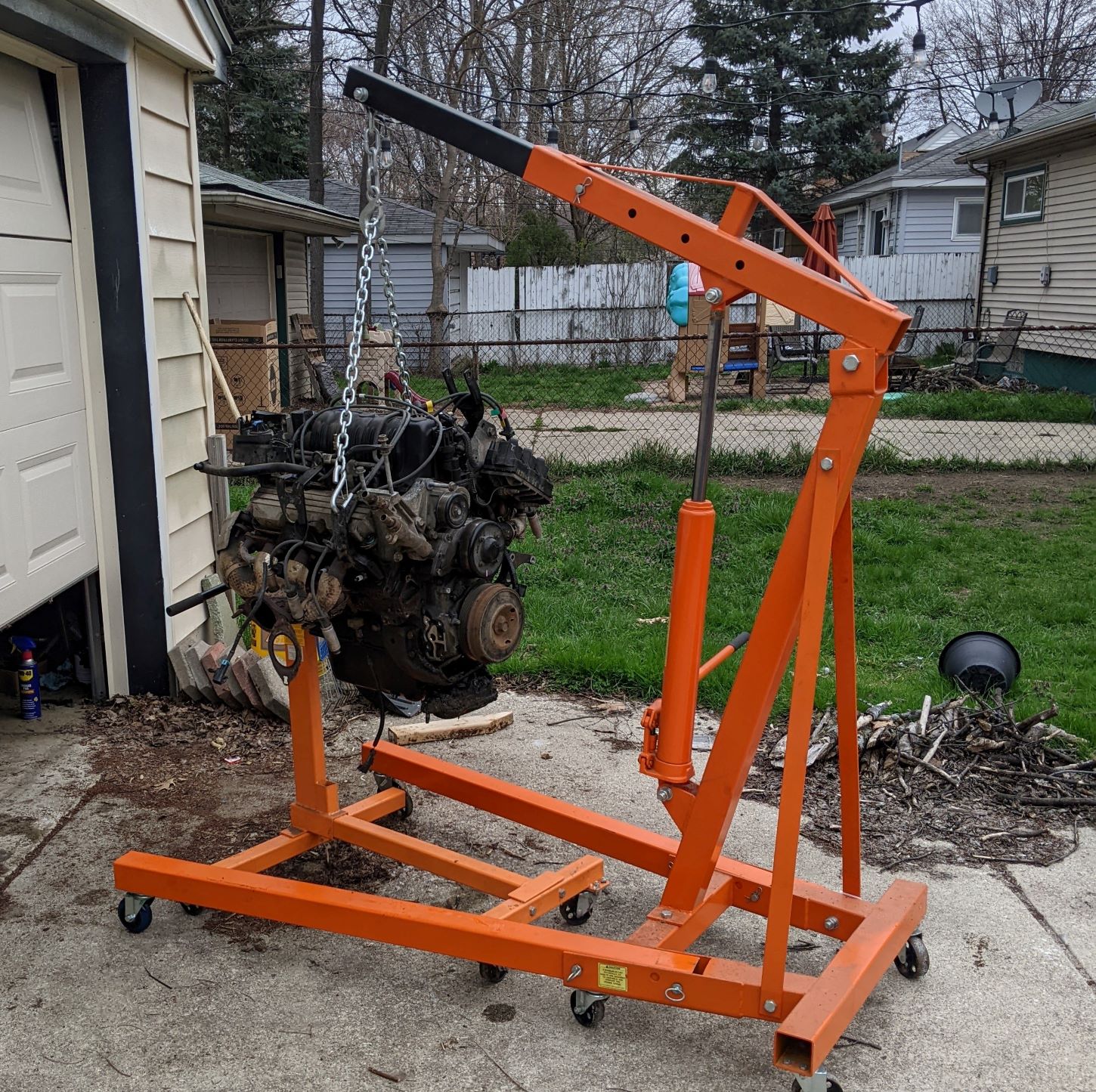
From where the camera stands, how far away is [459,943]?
2.84 meters

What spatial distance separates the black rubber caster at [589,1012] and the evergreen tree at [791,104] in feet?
97.0

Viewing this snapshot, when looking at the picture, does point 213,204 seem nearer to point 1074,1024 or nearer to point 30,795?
point 30,795

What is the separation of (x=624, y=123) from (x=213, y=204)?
58.5 ft

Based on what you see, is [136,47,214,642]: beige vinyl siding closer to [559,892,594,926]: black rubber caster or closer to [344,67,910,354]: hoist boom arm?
[344,67,910,354]: hoist boom arm

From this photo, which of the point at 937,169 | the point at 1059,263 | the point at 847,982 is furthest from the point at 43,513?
the point at 937,169

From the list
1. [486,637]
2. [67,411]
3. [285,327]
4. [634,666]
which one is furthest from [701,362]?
[486,637]

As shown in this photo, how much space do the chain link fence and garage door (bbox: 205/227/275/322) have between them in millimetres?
947

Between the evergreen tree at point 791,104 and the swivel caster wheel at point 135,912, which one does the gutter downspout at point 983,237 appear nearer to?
the evergreen tree at point 791,104

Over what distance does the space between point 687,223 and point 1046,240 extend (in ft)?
57.1

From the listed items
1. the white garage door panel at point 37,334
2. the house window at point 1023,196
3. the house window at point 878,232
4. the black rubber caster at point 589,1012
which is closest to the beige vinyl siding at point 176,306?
the white garage door panel at point 37,334

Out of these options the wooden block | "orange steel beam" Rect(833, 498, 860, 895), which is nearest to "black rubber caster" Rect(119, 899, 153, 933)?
the wooden block

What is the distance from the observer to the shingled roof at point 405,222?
79.6 ft

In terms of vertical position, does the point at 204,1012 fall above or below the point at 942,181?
below

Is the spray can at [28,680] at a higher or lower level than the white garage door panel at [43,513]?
lower
